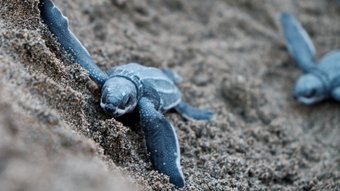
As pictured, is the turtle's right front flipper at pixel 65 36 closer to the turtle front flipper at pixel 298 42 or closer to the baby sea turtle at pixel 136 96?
the baby sea turtle at pixel 136 96

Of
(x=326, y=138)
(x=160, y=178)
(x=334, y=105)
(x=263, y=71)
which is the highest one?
(x=263, y=71)

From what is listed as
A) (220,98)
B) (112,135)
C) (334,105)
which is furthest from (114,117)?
(334,105)

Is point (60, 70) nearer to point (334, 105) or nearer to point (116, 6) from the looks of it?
point (116, 6)

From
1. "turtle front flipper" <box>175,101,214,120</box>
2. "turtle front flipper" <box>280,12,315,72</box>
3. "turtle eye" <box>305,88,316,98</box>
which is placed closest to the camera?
"turtle front flipper" <box>175,101,214,120</box>

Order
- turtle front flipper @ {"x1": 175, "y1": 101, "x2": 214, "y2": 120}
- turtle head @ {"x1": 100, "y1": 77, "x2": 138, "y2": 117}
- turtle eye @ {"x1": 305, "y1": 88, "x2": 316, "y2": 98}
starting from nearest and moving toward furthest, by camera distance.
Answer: turtle head @ {"x1": 100, "y1": 77, "x2": 138, "y2": 117}, turtle front flipper @ {"x1": 175, "y1": 101, "x2": 214, "y2": 120}, turtle eye @ {"x1": 305, "y1": 88, "x2": 316, "y2": 98}

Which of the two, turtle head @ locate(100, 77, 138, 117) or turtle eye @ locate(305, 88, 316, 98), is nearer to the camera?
turtle head @ locate(100, 77, 138, 117)

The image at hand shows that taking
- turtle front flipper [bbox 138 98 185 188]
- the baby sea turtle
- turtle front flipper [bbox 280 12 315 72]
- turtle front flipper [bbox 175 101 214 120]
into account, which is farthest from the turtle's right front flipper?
turtle front flipper [bbox 280 12 315 72]

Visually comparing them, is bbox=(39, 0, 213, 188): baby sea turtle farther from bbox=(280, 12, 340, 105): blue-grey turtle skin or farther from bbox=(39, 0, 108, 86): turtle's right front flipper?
bbox=(280, 12, 340, 105): blue-grey turtle skin
